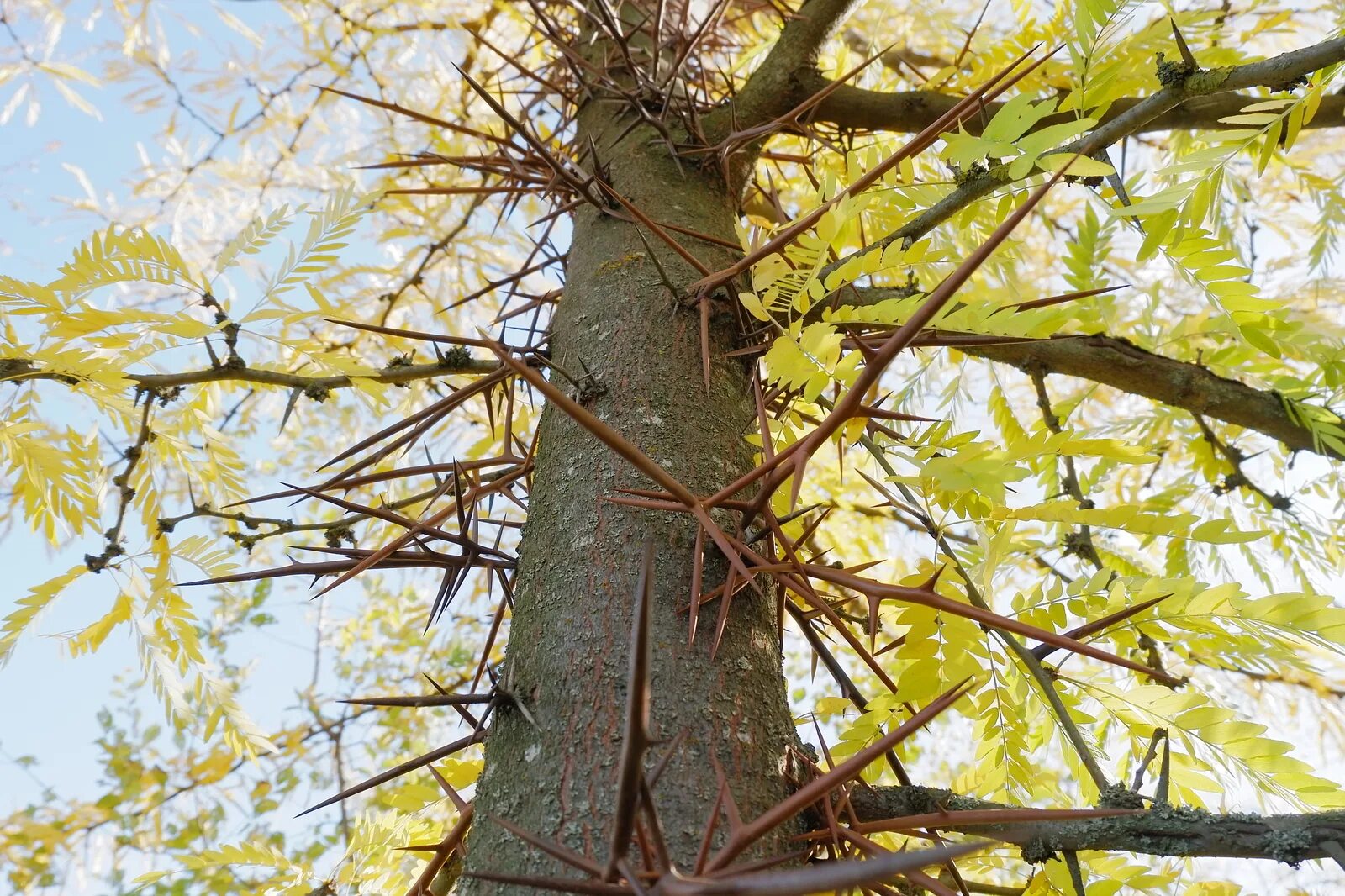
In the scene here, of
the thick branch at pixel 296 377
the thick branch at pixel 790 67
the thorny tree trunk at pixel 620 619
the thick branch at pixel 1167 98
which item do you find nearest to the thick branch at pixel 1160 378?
the thick branch at pixel 1167 98

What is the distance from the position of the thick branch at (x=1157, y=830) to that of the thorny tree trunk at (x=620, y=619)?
4.4 inches

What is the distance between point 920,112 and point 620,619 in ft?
4.00

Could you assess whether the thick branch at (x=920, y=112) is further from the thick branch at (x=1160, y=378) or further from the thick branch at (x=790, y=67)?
the thick branch at (x=1160, y=378)

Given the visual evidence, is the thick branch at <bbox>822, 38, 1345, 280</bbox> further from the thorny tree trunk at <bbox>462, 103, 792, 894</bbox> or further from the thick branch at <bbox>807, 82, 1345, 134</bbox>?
the thick branch at <bbox>807, 82, 1345, 134</bbox>

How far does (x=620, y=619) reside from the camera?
71cm

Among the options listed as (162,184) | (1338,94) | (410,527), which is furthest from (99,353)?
(1338,94)

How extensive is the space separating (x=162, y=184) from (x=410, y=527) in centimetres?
216

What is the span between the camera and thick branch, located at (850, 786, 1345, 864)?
0.49m

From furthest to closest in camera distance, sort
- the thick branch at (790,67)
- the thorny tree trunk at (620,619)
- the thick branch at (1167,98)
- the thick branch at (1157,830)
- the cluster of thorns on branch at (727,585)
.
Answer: the thick branch at (790,67) → the thick branch at (1167,98) → the thorny tree trunk at (620,619) → the thick branch at (1157,830) → the cluster of thorns on branch at (727,585)

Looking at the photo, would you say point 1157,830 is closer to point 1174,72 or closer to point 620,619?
point 620,619

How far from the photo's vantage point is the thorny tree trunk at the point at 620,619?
2.00 ft

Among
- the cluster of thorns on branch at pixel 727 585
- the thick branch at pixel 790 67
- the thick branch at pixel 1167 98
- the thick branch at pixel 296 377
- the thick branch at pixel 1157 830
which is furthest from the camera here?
the thick branch at pixel 790 67

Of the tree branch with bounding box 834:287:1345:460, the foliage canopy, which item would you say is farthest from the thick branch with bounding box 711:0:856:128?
the tree branch with bounding box 834:287:1345:460

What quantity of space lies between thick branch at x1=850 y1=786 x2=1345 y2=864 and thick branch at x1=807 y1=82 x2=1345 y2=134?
109 centimetres
